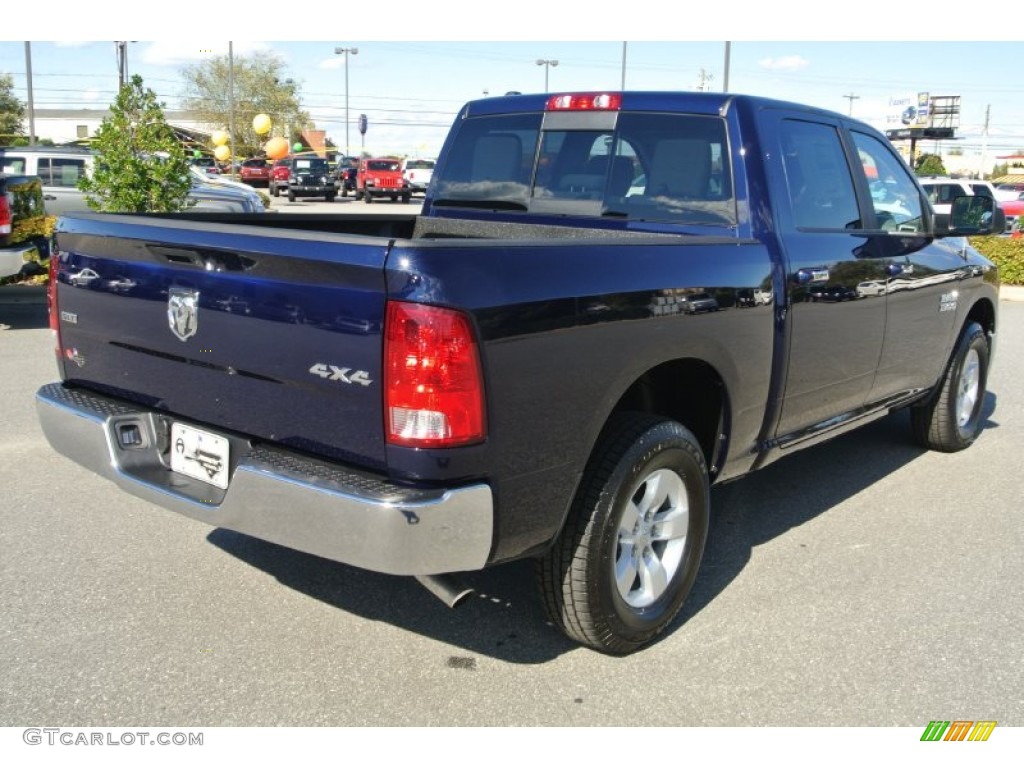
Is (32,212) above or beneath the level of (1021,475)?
above

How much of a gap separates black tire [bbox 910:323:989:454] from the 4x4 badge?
4.46 meters

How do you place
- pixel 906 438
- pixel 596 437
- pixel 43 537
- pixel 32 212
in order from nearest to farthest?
pixel 596 437, pixel 43 537, pixel 906 438, pixel 32 212

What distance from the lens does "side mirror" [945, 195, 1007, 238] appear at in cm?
504

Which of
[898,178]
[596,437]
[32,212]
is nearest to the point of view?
[596,437]

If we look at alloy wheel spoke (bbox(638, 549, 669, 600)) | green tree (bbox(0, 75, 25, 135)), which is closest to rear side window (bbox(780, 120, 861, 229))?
alloy wheel spoke (bbox(638, 549, 669, 600))

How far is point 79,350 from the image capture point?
3.50 m

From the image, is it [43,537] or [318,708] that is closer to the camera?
[318,708]

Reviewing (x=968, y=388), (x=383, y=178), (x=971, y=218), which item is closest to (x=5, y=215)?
(x=971, y=218)

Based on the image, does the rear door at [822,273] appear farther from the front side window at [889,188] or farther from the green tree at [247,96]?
the green tree at [247,96]

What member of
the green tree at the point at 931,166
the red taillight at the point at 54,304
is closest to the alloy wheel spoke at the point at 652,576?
the red taillight at the point at 54,304

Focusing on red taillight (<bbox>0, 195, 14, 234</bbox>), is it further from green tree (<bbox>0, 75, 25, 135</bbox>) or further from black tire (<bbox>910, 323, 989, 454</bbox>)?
green tree (<bbox>0, 75, 25, 135</bbox>)

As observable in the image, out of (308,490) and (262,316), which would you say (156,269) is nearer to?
(262,316)

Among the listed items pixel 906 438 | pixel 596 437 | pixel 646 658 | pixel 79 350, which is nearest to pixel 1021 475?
pixel 906 438

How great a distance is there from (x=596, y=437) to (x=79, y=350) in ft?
6.46
